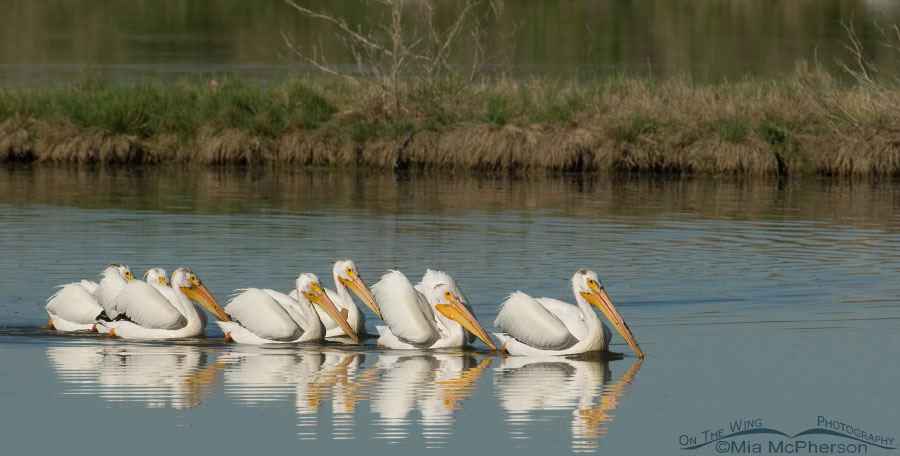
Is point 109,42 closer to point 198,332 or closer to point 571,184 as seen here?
point 571,184

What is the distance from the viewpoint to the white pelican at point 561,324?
1139cm

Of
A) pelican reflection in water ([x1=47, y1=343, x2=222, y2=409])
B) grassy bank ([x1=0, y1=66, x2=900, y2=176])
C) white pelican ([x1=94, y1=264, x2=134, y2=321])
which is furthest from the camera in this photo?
grassy bank ([x1=0, y1=66, x2=900, y2=176])

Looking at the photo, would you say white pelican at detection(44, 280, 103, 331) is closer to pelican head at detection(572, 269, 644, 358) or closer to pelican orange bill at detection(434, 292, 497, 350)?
pelican orange bill at detection(434, 292, 497, 350)

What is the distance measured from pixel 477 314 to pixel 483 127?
1340 cm

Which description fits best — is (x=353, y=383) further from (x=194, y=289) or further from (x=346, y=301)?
(x=194, y=289)

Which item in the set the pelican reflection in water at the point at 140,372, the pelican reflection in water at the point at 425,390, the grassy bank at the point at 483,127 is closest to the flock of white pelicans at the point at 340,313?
the pelican reflection in water at the point at 425,390

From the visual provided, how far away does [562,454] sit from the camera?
8.44 m

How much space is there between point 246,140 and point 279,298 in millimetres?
14970

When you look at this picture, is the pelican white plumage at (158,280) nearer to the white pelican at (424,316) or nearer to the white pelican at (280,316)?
the white pelican at (280,316)

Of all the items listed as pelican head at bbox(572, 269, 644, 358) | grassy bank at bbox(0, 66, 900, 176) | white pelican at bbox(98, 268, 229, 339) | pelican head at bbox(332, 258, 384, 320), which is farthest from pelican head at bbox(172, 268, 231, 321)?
grassy bank at bbox(0, 66, 900, 176)

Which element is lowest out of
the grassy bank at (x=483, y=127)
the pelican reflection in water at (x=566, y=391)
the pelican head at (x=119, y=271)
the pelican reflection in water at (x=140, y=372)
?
the pelican reflection in water at (x=566, y=391)

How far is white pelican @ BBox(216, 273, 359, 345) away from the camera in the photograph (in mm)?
11969

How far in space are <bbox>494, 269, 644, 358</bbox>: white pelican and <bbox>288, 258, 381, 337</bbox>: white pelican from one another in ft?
4.50

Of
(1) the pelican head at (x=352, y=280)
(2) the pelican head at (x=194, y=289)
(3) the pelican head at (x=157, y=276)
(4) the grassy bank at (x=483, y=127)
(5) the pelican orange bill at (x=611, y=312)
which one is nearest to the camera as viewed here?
(5) the pelican orange bill at (x=611, y=312)
